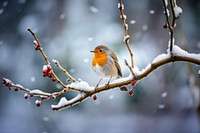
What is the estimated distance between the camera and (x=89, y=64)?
432 centimetres

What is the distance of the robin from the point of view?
3.07 ft

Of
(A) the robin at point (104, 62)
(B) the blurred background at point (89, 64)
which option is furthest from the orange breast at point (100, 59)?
(B) the blurred background at point (89, 64)

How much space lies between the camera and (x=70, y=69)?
4254 millimetres

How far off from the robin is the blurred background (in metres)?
3.17

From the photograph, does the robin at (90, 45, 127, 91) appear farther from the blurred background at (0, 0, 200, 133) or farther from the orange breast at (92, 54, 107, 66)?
the blurred background at (0, 0, 200, 133)

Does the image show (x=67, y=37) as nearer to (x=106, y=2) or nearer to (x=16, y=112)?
(x=106, y=2)

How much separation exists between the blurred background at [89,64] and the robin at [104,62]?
125 inches

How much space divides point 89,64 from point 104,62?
3360 mm

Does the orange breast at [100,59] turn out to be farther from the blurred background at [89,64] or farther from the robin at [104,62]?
the blurred background at [89,64]

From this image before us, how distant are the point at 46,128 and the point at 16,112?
928 mm

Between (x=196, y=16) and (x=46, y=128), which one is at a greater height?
(x=196, y=16)

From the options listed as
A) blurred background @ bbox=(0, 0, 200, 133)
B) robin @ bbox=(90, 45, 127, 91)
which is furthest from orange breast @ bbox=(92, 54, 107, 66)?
blurred background @ bbox=(0, 0, 200, 133)

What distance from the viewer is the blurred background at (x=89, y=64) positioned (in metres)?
4.48

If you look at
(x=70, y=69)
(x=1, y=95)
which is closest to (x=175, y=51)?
(x=70, y=69)
